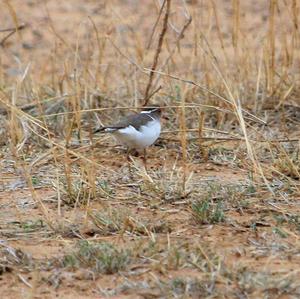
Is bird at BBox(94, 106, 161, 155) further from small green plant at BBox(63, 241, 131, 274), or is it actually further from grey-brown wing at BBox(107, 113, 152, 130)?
Answer: small green plant at BBox(63, 241, 131, 274)

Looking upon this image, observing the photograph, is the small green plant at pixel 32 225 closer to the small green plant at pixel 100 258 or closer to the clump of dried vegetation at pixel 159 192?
the clump of dried vegetation at pixel 159 192

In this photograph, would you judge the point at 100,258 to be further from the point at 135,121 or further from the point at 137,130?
the point at 135,121

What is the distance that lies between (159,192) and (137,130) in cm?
60

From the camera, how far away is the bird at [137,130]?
5.96m

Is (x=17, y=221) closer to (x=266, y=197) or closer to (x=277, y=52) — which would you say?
(x=266, y=197)

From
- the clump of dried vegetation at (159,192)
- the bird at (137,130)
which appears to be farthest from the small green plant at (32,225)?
the bird at (137,130)

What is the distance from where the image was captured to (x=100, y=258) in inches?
180

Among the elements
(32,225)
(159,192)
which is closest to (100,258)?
(32,225)

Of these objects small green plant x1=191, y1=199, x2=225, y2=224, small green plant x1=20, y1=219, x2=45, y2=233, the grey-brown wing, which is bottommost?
small green plant x1=20, y1=219, x2=45, y2=233

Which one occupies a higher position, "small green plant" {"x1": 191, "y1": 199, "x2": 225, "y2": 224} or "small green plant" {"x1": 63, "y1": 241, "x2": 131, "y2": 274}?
"small green plant" {"x1": 63, "y1": 241, "x2": 131, "y2": 274}

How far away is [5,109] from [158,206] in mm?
2091

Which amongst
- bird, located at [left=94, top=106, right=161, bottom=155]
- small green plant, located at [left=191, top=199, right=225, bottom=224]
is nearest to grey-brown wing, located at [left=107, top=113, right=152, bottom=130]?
bird, located at [left=94, top=106, right=161, bottom=155]

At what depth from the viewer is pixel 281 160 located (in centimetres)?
586

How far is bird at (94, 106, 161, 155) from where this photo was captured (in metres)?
5.96
